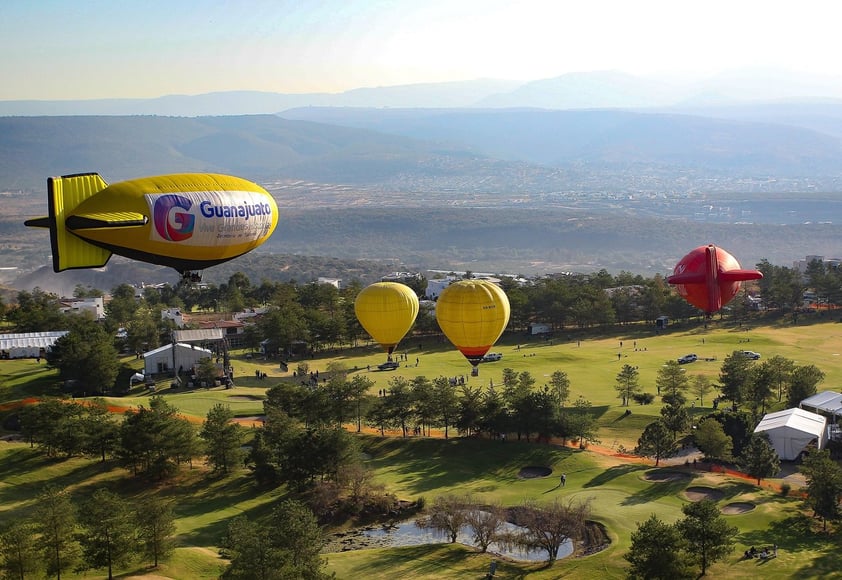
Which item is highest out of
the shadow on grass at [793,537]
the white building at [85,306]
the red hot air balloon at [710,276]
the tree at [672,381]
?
the red hot air balloon at [710,276]

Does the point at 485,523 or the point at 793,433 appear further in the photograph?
the point at 793,433

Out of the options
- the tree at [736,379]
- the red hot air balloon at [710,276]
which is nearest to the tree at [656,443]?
the tree at [736,379]

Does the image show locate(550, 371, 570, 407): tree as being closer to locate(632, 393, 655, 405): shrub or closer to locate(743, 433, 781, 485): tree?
locate(632, 393, 655, 405): shrub

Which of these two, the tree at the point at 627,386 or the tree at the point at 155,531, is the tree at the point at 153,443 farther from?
the tree at the point at 627,386

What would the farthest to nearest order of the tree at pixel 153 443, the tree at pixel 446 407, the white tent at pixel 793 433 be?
the tree at pixel 446 407 < the white tent at pixel 793 433 < the tree at pixel 153 443

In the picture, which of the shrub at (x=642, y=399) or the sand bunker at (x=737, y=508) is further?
the shrub at (x=642, y=399)

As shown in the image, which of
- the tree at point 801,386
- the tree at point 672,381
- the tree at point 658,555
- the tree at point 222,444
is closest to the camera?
the tree at point 658,555

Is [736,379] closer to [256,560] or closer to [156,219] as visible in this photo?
[256,560]

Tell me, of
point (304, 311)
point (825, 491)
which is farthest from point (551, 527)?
point (304, 311)
